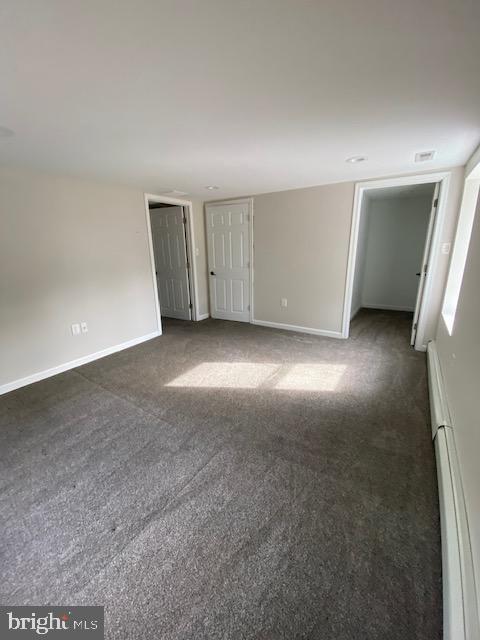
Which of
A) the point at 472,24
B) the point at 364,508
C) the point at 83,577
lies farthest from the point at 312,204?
the point at 83,577

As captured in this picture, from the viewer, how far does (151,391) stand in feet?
9.27

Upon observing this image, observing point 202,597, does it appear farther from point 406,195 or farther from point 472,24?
point 406,195

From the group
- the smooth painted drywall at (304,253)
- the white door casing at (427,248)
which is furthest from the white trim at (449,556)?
the smooth painted drywall at (304,253)

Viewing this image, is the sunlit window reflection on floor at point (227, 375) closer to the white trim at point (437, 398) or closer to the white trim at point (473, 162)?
the white trim at point (437, 398)

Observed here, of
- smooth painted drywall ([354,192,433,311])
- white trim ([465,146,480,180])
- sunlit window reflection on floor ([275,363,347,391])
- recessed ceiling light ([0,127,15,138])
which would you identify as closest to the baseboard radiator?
sunlit window reflection on floor ([275,363,347,391])

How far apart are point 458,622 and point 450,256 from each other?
11.0 ft

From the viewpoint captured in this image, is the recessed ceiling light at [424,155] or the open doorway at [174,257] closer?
the recessed ceiling light at [424,155]

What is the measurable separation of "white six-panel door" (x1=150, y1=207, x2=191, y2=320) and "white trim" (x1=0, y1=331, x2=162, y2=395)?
116cm

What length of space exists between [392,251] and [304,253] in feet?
8.46

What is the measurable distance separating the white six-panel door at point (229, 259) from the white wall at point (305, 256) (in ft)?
0.76

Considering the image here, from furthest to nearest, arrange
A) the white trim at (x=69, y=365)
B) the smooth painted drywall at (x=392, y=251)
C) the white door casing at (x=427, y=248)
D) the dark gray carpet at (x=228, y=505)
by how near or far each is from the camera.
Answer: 1. the smooth painted drywall at (x=392, y=251)
2. the white door casing at (x=427, y=248)
3. the white trim at (x=69, y=365)
4. the dark gray carpet at (x=228, y=505)

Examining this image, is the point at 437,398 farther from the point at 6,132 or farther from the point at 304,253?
the point at 6,132

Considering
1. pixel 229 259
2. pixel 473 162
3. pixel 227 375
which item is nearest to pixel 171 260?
pixel 229 259

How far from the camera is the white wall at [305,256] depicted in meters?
3.82
